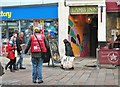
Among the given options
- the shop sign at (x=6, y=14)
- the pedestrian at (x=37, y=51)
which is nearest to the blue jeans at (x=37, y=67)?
the pedestrian at (x=37, y=51)

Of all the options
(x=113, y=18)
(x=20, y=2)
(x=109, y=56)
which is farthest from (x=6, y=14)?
(x=109, y=56)

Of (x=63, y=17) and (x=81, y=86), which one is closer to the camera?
(x=81, y=86)

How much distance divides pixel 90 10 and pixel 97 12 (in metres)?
0.50

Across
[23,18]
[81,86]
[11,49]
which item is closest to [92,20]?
[23,18]

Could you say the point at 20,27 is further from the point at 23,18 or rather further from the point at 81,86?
the point at 81,86

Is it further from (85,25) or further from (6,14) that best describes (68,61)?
(6,14)

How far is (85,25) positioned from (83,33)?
73 centimetres

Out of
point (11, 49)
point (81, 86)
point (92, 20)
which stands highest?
point (92, 20)

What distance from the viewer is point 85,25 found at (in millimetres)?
26031

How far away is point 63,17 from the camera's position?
24031mm

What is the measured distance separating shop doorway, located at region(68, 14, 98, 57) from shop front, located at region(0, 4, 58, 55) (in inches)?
45.8

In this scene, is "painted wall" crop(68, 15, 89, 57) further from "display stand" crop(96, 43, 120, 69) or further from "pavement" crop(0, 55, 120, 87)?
"pavement" crop(0, 55, 120, 87)

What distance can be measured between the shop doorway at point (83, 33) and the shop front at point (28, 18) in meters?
1.16

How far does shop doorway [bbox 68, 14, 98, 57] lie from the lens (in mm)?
24406
